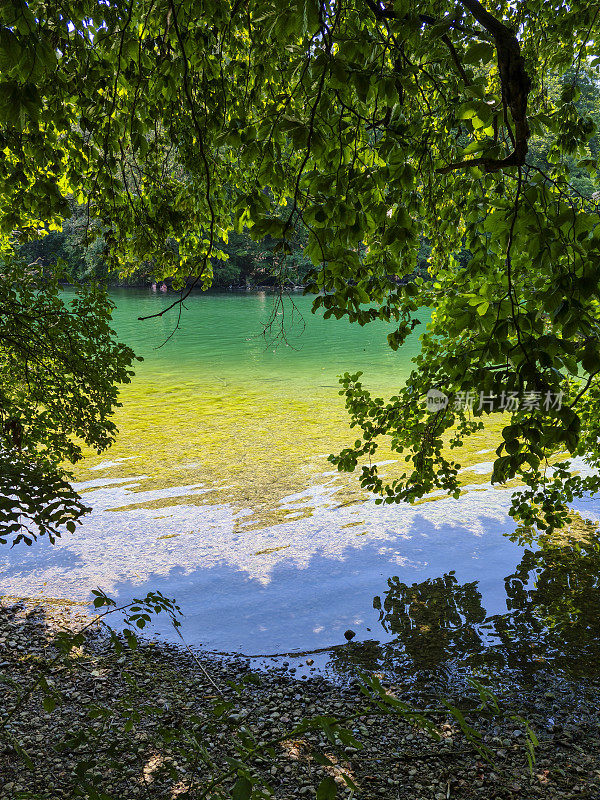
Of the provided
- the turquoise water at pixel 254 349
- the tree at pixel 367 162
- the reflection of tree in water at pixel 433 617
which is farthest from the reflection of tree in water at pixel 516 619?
the turquoise water at pixel 254 349

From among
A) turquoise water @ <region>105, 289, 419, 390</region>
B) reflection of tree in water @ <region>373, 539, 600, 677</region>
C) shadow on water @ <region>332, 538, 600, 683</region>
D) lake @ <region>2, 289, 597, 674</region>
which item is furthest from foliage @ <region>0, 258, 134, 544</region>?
turquoise water @ <region>105, 289, 419, 390</region>

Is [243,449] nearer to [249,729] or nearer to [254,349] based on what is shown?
[249,729]

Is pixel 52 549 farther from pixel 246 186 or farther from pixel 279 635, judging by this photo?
pixel 246 186

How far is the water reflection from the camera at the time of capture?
5.60m

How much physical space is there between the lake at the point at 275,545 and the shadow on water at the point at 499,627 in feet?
0.11

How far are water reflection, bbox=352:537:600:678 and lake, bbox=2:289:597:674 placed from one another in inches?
1.3

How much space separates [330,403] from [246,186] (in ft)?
33.1

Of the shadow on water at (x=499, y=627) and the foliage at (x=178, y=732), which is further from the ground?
the foliage at (x=178, y=732)

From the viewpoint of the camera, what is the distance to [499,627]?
623 cm

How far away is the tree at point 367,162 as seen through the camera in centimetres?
199

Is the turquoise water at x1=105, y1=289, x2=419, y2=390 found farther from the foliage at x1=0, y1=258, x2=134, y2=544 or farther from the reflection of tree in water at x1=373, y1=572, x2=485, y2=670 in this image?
the reflection of tree in water at x1=373, y1=572, x2=485, y2=670

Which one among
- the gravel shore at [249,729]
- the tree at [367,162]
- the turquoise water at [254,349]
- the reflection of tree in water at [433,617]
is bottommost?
the reflection of tree in water at [433,617]

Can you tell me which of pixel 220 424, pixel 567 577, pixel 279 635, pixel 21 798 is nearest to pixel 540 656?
pixel 567 577

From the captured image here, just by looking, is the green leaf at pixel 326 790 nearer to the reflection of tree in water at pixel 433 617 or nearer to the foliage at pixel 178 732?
the foliage at pixel 178 732
